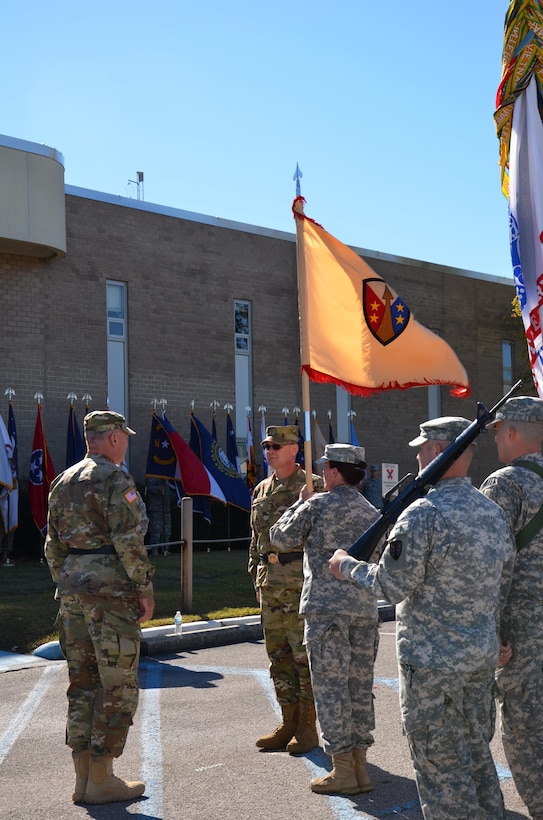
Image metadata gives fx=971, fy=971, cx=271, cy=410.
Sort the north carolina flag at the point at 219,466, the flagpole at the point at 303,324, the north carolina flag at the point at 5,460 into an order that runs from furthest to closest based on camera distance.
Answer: the north carolina flag at the point at 219,466, the north carolina flag at the point at 5,460, the flagpole at the point at 303,324

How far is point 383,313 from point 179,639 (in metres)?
4.88

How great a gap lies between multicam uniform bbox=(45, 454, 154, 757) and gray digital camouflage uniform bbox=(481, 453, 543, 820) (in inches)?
78.8

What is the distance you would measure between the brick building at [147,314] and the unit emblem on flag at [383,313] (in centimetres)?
1324

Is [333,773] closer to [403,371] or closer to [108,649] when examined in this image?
[108,649]

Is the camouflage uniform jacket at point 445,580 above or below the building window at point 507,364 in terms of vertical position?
below

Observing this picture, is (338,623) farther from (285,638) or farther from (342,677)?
(285,638)

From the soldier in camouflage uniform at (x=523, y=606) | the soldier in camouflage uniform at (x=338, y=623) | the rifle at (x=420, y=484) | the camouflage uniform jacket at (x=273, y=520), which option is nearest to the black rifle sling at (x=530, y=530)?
the soldier in camouflage uniform at (x=523, y=606)

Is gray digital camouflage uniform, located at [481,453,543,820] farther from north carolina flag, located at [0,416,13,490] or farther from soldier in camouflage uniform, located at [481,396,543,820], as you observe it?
north carolina flag, located at [0,416,13,490]

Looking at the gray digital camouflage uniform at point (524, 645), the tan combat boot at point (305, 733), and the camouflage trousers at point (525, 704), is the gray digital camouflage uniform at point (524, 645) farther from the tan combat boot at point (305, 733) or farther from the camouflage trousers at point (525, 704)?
the tan combat boot at point (305, 733)

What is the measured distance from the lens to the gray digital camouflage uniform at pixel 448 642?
388 centimetres

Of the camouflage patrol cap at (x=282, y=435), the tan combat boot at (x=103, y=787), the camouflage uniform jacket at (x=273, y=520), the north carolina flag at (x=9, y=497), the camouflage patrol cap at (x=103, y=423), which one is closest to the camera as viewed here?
the tan combat boot at (x=103, y=787)

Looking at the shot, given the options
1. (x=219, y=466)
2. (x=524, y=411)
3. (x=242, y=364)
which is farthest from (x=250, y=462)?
(x=524, y=411)

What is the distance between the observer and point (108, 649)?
17.4 feet

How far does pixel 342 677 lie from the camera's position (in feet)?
17.9
